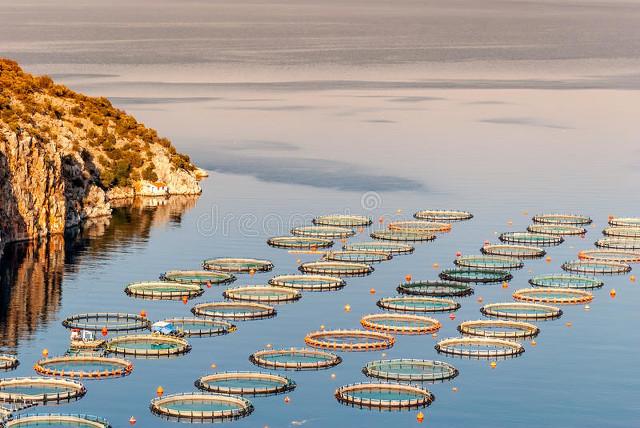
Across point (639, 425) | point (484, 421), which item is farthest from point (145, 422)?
point (639, 425)

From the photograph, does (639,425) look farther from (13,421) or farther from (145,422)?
(13,421)

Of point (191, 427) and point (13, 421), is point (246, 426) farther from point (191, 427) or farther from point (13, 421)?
point (13, 421)

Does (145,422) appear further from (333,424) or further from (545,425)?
(545,425)

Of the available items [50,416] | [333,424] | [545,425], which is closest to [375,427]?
[333,424]

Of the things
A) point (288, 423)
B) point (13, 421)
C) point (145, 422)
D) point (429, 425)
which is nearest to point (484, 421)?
point (429, 425)
